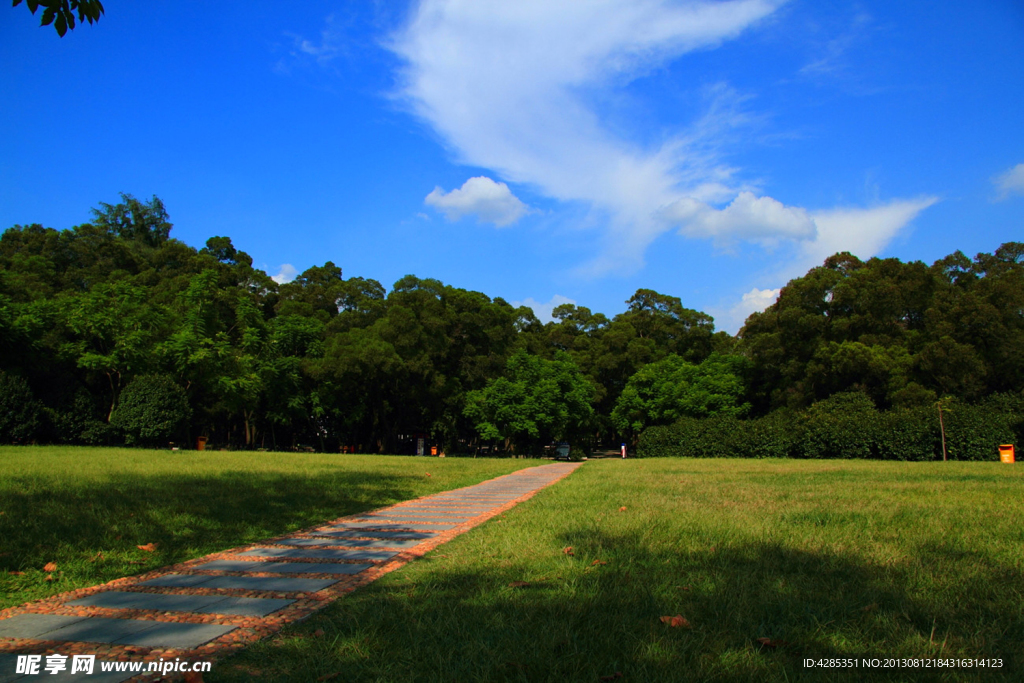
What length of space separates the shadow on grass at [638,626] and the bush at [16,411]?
Answer: 2705cm

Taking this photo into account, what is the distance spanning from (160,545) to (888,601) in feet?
20.2

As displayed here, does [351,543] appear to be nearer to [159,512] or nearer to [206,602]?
[206,602]

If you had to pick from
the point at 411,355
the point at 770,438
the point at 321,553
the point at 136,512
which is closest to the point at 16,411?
the point at 411,355

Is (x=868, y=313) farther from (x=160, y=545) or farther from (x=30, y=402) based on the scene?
(x=30, y=402)

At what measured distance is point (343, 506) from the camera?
8781 millimetres

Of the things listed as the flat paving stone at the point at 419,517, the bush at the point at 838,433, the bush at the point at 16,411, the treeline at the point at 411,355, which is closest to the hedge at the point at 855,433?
the bush at the point at 838,433

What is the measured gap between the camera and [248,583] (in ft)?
14.1

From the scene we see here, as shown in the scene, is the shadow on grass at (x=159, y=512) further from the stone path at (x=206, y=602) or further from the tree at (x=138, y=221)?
the tree at (x=138, y=221)

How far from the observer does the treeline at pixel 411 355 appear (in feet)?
88.0

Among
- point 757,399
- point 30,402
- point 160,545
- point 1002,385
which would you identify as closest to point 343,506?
point 160,545

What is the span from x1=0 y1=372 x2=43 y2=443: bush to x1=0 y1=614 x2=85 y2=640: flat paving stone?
85.2 feet

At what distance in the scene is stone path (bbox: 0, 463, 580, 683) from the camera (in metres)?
2.96

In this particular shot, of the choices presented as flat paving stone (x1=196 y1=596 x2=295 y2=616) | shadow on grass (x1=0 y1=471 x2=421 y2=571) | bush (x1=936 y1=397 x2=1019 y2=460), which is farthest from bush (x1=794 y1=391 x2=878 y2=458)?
flat paving stone (x1=196 y1=596 x2=295 y2=616)

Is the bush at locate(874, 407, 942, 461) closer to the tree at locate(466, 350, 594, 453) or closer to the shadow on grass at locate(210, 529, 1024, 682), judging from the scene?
the tree at locate(466, 350, 594, 453)
